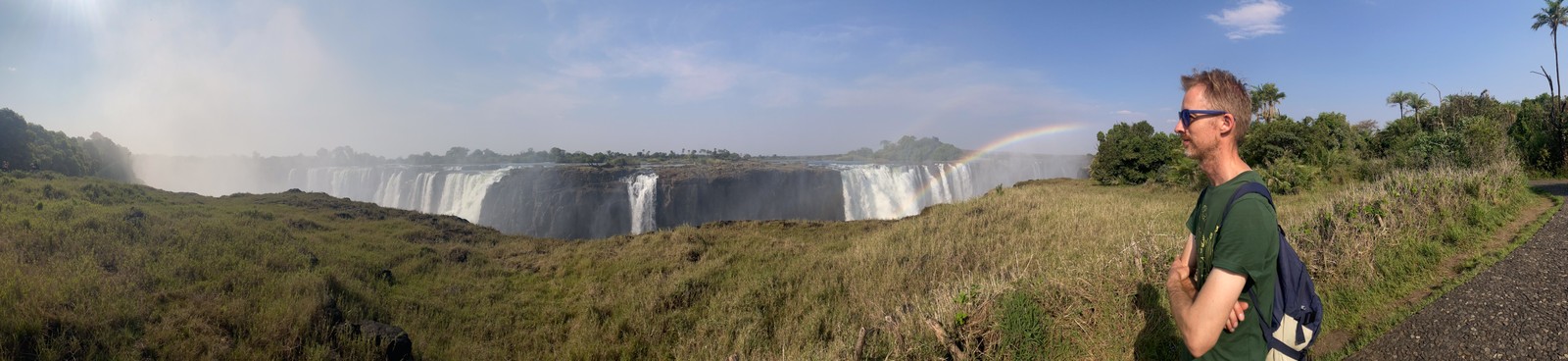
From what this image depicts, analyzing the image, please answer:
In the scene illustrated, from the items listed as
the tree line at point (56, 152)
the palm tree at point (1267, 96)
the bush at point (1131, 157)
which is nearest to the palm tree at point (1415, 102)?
the palm tree at point (1267, 96)

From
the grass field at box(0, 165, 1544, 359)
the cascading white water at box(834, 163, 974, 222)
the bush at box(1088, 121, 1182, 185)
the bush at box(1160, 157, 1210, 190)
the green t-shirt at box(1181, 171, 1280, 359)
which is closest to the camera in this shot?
the green t-shirt at box(1181, 171, 1280, 359)

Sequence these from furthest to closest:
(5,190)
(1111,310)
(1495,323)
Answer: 1. (5,190)
2. (1111,310)
3. (1495,323)

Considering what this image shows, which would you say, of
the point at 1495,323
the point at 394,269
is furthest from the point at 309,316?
the point at 1495,323

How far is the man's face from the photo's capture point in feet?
6.09

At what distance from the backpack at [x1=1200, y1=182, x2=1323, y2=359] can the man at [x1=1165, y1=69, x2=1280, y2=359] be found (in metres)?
0.04

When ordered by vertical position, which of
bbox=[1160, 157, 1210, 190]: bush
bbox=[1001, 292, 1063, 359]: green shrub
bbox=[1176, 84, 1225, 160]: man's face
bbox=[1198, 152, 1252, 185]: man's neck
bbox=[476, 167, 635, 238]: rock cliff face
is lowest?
bbox=[476, 167, 635, 238]: rock cliff face

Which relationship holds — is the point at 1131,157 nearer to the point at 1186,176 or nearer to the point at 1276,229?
the point at 1186,176

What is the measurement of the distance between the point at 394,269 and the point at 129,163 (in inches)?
1945

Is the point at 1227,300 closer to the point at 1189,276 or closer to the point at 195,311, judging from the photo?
the point at 1189,276

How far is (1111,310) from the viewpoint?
4805 millimetres

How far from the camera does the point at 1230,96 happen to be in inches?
71.9

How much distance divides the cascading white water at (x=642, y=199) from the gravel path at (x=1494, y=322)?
33085 millimetres

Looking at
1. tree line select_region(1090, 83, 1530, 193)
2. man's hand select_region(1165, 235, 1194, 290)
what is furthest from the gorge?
man's hand select_region(1165, 235, 1194, 290)

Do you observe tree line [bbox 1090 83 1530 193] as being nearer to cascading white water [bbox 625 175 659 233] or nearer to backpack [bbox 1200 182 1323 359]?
backpack [bbox 1200 182 1323 359]
